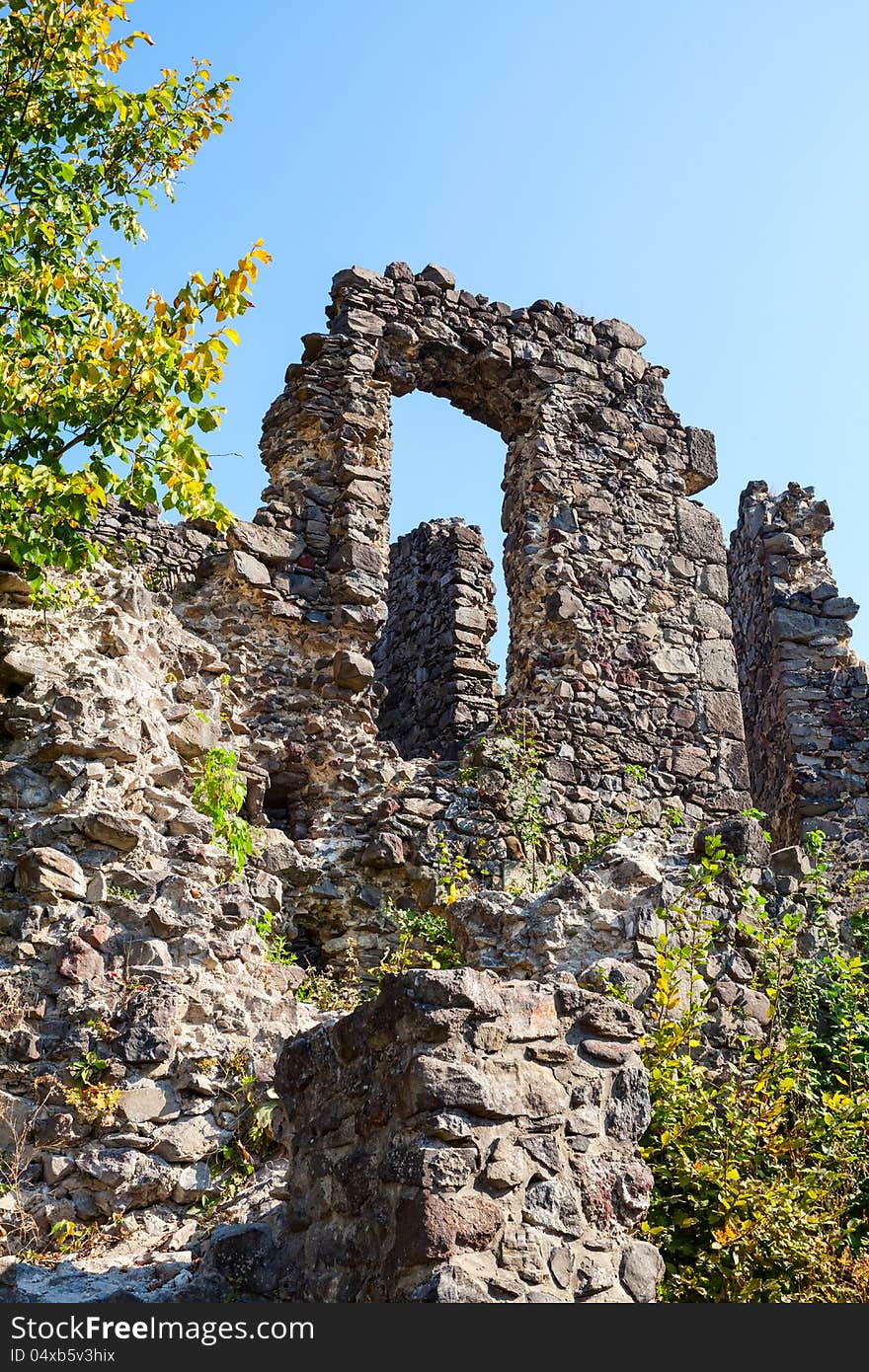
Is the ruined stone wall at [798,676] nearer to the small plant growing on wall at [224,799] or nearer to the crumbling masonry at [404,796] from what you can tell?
the crumbling masonry at [404,796]

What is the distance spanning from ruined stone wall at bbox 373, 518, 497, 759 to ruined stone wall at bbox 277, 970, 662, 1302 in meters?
6.00

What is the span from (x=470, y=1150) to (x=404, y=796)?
15.3 feet

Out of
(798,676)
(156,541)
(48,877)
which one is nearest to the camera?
(48,877)

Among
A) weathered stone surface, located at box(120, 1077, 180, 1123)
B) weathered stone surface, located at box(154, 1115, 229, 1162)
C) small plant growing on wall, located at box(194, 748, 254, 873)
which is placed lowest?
weathered stone surface, located at box(154, 1115, 229, 1162)

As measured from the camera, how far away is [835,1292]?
4.25m

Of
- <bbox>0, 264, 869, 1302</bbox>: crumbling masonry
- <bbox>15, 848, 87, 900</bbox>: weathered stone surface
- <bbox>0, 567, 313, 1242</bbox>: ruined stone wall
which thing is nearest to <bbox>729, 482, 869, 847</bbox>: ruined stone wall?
<bbox>0, 264, 869, 1302</bbox>: crumbling masonry

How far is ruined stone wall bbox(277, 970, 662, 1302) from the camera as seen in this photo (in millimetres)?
3172

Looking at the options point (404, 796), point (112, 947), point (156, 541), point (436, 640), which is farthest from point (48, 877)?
point (436, 640)

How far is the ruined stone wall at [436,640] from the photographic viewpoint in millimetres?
10469

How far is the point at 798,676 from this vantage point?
10.3m

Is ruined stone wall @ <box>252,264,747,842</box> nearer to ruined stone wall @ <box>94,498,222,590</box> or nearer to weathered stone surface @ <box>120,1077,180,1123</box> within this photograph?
ruined stone wall @ <box>94,498,222,590</box>

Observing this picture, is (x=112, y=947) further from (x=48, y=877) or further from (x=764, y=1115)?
(x=764, y=1115)

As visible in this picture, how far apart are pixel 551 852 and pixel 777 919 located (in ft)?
5.74

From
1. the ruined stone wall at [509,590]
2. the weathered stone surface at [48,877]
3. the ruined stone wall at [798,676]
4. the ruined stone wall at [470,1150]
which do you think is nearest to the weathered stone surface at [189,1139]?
the ruined stone wall at [470,1150]
